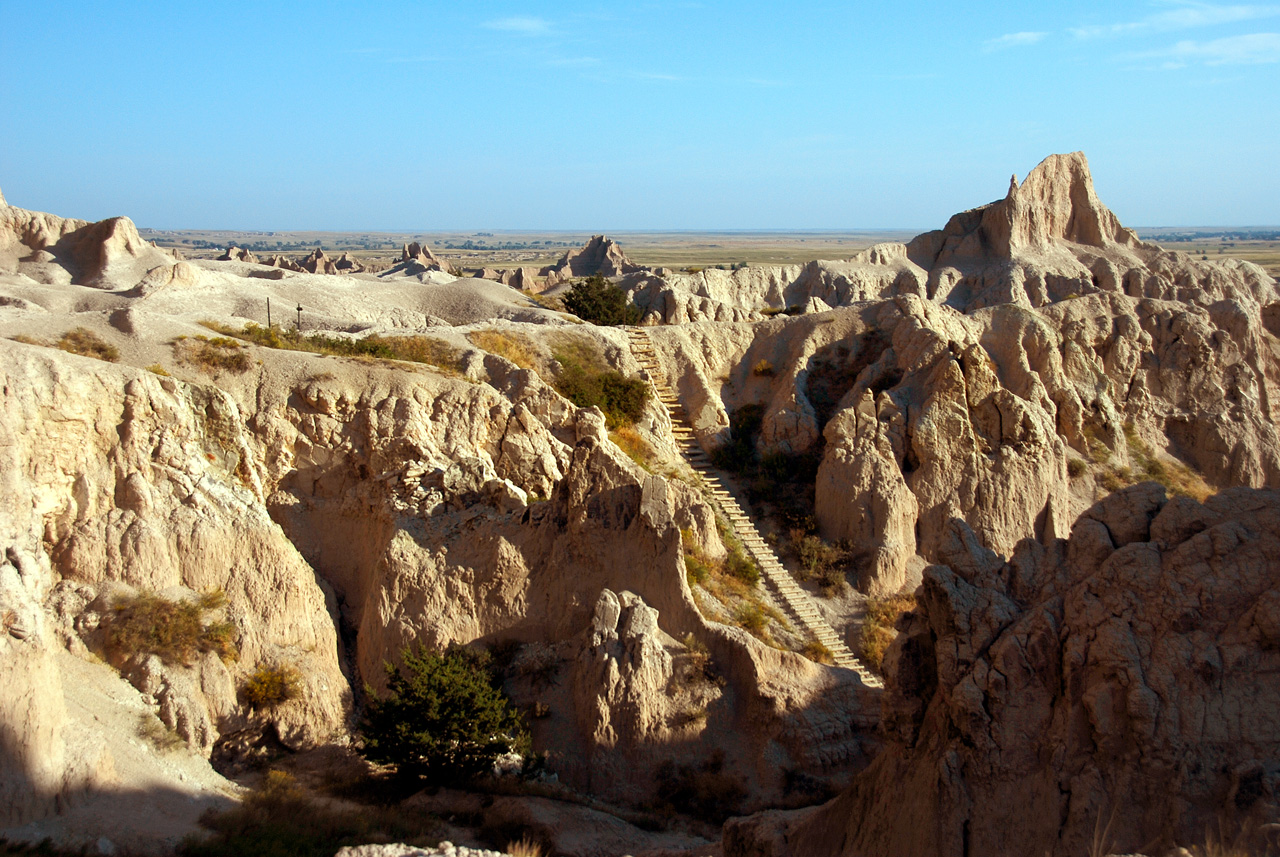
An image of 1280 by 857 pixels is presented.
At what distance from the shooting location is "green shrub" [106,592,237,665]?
16281 millimetres

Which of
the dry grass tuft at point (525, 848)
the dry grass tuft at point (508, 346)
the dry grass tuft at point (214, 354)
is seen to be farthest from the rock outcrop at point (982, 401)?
the dry grass tuft at point (214, 354)

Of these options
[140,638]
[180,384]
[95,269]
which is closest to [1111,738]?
[140,638]

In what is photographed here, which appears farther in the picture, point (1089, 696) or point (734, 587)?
point (734, 587)

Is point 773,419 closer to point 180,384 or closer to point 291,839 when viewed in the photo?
point 180,384

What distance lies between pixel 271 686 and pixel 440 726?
3.63m

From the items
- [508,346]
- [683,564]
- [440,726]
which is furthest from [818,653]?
[508,346]

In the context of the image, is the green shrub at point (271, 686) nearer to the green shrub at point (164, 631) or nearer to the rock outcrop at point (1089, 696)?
the green shrub at point (164, 631)

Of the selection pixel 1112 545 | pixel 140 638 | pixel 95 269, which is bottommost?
pixel 140 638

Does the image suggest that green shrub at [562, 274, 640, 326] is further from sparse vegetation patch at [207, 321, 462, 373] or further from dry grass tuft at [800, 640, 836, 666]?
dry grass tuft at [800, 640, 836, 666]

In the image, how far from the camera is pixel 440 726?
15.8 m

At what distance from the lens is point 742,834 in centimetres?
1312

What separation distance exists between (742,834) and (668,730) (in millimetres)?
3967

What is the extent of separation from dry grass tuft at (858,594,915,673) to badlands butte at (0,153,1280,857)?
18 cm

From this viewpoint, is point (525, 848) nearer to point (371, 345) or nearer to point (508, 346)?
point (371, 345)
